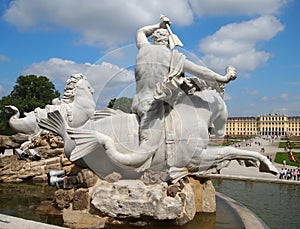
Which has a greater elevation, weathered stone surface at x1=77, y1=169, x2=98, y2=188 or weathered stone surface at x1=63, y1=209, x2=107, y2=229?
weathered stone surface at x1=77, y1=169, x2=98, y2=188

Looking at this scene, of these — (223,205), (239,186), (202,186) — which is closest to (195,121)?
(202,186)

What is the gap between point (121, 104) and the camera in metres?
5.19

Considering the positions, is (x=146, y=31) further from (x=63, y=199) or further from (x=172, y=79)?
(x=63, y=199)

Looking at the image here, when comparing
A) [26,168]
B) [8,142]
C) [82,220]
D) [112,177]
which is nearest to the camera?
[82,220]

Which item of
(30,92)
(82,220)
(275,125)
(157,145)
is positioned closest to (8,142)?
(82,220)

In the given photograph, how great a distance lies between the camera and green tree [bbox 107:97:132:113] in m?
5.07

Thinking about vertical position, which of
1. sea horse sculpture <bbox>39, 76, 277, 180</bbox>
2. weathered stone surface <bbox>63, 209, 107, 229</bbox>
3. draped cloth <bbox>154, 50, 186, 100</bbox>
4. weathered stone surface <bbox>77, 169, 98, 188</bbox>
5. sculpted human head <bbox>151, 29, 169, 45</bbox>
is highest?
sculpted human head <bbox>151, 29, 169, 45</bbox>

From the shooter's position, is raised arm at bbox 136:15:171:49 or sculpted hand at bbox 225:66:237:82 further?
raised arm at bbox 136:15:171:49

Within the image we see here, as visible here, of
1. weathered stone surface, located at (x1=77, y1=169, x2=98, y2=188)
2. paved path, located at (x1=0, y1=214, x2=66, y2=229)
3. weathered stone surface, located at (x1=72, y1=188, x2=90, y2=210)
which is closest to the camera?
paved path, located at (x1=0, y1=214, x2=66, y2=229)

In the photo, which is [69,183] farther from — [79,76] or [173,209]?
[79,76]

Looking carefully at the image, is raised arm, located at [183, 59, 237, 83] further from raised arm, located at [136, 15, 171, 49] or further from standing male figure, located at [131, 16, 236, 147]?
raised arm, located at [136, 15, 171, 49]

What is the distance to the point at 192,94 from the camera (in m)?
5.46

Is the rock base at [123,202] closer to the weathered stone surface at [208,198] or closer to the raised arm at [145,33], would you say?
the weathered stone surface at [208,198]

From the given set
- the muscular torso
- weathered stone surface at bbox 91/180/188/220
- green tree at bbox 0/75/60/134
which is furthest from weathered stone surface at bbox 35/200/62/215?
green tree at bbox 0/75/60/134
